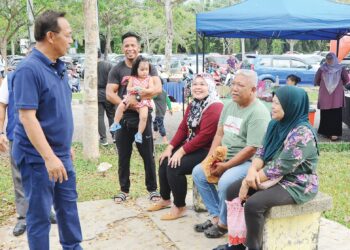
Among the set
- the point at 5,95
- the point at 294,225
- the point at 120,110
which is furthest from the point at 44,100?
the point at 294,225

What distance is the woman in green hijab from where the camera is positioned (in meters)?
3.17

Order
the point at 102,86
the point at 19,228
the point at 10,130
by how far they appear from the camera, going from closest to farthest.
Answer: the point at 10,130 → the point at 19,228 → the point at 102,86

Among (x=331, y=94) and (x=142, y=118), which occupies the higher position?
(x=142, y=118)

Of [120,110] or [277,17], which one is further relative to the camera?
[277,17]

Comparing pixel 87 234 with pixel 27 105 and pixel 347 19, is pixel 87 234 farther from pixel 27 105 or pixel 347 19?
pixel 347 19

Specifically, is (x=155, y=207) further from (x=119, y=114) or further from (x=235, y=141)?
(x=235, y=141)

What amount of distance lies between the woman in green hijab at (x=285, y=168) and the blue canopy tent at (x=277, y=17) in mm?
5351

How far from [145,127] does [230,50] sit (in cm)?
3782

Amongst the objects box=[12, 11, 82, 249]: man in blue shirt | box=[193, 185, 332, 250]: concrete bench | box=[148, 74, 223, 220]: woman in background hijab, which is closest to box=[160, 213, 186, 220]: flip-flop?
box=[148, 74, 223, 220]: woman in background hijab

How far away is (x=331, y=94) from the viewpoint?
8695 mm

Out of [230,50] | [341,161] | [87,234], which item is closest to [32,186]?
[87,234]

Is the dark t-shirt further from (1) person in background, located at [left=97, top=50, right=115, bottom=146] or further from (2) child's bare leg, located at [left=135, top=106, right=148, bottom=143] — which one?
(2) child's bare leg, located at [left=135, top=106, right=148, bottom=143]

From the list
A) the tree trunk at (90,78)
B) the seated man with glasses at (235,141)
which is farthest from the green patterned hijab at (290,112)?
the tree trunk at (90,78)

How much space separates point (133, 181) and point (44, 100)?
10.1 feet
